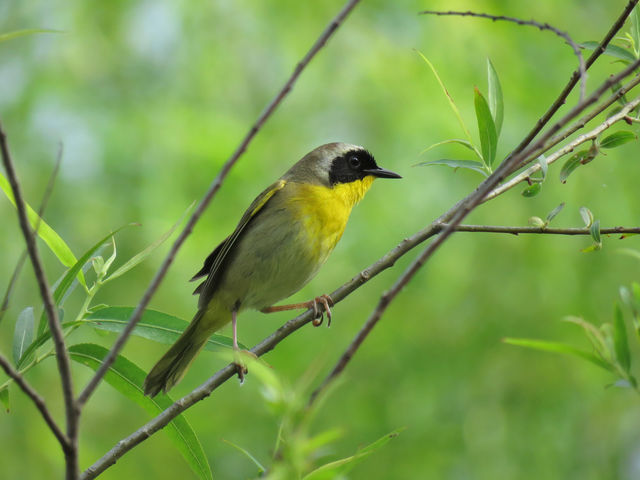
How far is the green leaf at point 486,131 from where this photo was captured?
2.80 metres

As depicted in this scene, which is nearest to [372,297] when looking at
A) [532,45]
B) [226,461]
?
[226,461]

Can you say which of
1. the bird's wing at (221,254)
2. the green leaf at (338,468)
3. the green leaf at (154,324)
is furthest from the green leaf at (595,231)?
the bird's wing at (221,254)

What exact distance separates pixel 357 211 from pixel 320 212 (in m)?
1.79

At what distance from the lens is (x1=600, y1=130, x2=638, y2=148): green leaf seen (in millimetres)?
2723

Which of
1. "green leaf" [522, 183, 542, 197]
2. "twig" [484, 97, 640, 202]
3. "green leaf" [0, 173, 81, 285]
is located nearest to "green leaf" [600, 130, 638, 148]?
"twig" [484, 97, 640, 202]

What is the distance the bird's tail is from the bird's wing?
0.11 m

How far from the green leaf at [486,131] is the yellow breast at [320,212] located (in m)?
1.64

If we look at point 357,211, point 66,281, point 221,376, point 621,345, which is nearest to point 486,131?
point 621,345

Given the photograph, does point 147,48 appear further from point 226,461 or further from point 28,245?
point 28,245

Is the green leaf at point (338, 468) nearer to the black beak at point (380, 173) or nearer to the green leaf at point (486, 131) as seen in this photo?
the green leaf at point (486, 131)

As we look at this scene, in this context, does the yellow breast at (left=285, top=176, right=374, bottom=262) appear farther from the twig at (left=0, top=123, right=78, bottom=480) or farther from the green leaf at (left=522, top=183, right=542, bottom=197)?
the twig at (left=0, top=123, right=78, bottom=480)

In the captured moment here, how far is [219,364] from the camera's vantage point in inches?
230

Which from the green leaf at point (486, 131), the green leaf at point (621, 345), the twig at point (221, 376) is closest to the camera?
the green leaf at point (621, 345)

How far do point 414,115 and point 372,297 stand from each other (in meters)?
1.60
